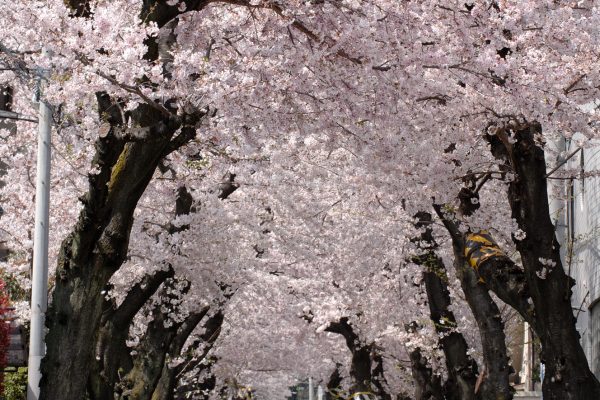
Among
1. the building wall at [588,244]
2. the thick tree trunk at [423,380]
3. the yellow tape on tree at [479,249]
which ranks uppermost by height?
the building wall at [588,244]

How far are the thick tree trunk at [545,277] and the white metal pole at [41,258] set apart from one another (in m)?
5.38

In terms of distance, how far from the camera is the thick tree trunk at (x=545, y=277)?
1160cm

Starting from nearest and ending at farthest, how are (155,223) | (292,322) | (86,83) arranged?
1. (86,83)
2. (155,223)
3. (292,322)

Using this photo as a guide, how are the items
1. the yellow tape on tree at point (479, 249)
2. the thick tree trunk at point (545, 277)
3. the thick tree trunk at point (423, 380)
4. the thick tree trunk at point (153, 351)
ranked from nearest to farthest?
the thick tree trunk at point (545, 277)
the yellow tape on tree at point (479, 249)
the thick tree trunk at point (153, 351)
the thick tree trunk at point (423, 380)

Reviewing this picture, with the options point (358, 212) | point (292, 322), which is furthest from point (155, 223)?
point (292, 322)

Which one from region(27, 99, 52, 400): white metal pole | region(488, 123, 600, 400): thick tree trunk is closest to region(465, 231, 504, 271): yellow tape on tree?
region(488, 123, 600, 400): thick tree trunk

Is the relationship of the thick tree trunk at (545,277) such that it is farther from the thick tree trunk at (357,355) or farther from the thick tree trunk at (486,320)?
the thick tree trunk at (357,355)

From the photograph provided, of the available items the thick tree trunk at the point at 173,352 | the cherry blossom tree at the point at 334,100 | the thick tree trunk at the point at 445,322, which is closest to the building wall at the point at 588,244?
the thick tree trunk at the point at 445,322

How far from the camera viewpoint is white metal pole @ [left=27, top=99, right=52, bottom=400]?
11797mm

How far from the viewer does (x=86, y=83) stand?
31.9 feet

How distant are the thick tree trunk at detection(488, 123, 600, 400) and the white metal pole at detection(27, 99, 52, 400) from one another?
5377 mm

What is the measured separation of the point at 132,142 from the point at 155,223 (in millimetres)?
Result: 9972

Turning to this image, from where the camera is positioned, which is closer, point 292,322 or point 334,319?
point 334,319

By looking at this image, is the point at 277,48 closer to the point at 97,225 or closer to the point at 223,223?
the point at 97,225
